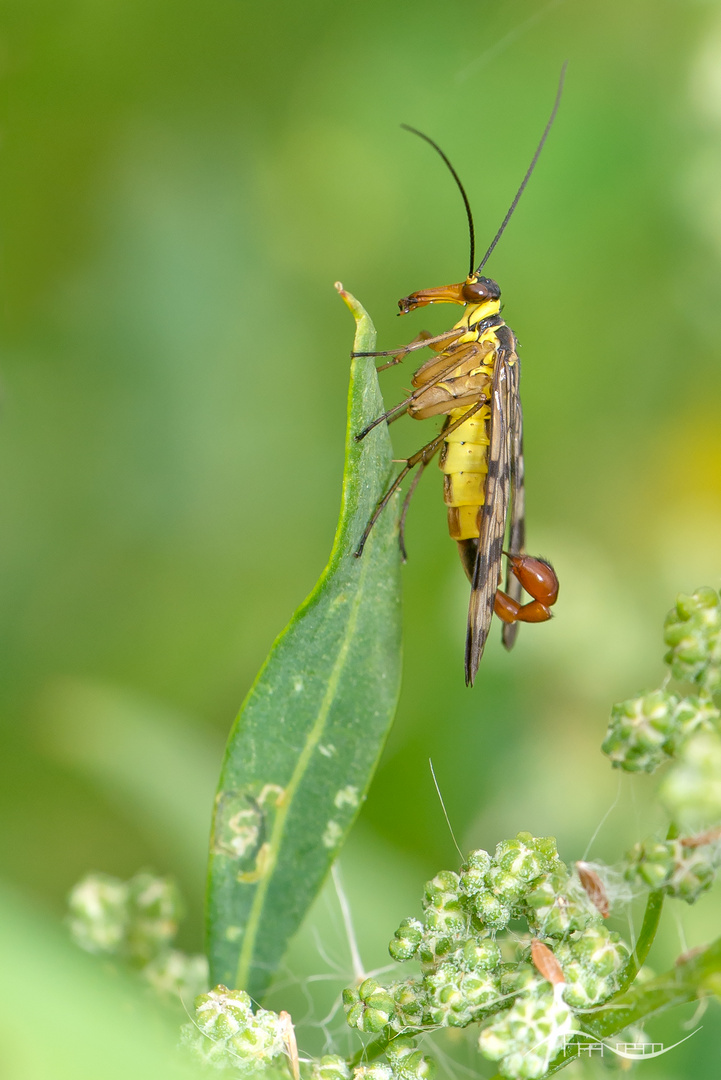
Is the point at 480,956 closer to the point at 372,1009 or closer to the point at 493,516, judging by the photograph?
the point at 372,1009

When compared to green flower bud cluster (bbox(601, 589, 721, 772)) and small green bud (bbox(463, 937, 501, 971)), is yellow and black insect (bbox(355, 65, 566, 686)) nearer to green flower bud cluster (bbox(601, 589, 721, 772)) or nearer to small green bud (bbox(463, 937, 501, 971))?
green flower bud cluster (bbox(601, 589, 721, 772))

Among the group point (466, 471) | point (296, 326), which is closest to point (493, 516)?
point (466, 471)

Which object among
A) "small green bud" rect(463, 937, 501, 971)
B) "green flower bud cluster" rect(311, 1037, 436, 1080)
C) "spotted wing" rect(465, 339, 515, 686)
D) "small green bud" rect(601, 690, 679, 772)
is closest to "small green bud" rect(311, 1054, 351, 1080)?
"green flower bud cluster" rect(311, 1037, 436, 1080)

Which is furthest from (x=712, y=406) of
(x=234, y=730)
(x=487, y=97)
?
(x=234, y=730)

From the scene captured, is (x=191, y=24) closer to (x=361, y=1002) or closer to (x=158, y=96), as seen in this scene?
(x=158, y=96)

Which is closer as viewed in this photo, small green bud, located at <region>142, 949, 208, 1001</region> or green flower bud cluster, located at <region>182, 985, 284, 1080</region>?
green flower bud cluster, located at <region>182, 985, 284, 1080</region>

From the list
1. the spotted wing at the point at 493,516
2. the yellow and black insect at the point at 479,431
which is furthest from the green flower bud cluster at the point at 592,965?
the yellow and black insect at the point at 479,431
